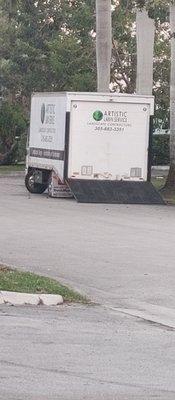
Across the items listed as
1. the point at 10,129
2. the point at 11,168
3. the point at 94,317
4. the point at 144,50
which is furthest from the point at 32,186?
the point at 94,317

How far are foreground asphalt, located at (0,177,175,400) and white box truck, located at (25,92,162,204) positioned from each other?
15.2 ft

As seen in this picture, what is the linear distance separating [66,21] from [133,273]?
32.8m

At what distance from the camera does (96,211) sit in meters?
23.5

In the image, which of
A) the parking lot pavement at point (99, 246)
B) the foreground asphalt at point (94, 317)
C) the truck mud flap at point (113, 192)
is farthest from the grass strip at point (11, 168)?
the foreground asphalt at point (94, 317)

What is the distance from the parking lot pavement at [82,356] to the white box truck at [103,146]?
49.6 feet

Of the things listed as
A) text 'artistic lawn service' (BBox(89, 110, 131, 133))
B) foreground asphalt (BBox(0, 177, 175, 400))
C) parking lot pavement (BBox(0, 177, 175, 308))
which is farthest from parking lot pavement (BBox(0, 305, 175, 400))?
text 'artistic lawn service' (BBox(89, 110, 131, 133))

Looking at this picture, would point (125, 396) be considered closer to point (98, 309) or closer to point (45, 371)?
point (45, 371)

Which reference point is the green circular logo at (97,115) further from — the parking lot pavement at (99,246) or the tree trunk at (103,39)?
the tree trunk at (103,39)

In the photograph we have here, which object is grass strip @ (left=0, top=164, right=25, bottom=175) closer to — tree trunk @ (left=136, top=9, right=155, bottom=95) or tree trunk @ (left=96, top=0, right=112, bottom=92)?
tree trunk @ (left=96, top=0, right=112, bottom=92)

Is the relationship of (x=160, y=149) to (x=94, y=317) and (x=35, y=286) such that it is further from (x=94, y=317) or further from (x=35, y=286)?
(x=94, y=317)

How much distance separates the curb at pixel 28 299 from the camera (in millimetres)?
11008

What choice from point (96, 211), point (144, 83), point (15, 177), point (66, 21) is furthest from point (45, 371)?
point (66, 21)

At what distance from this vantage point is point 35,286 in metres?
11.6

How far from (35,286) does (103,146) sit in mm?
14932
